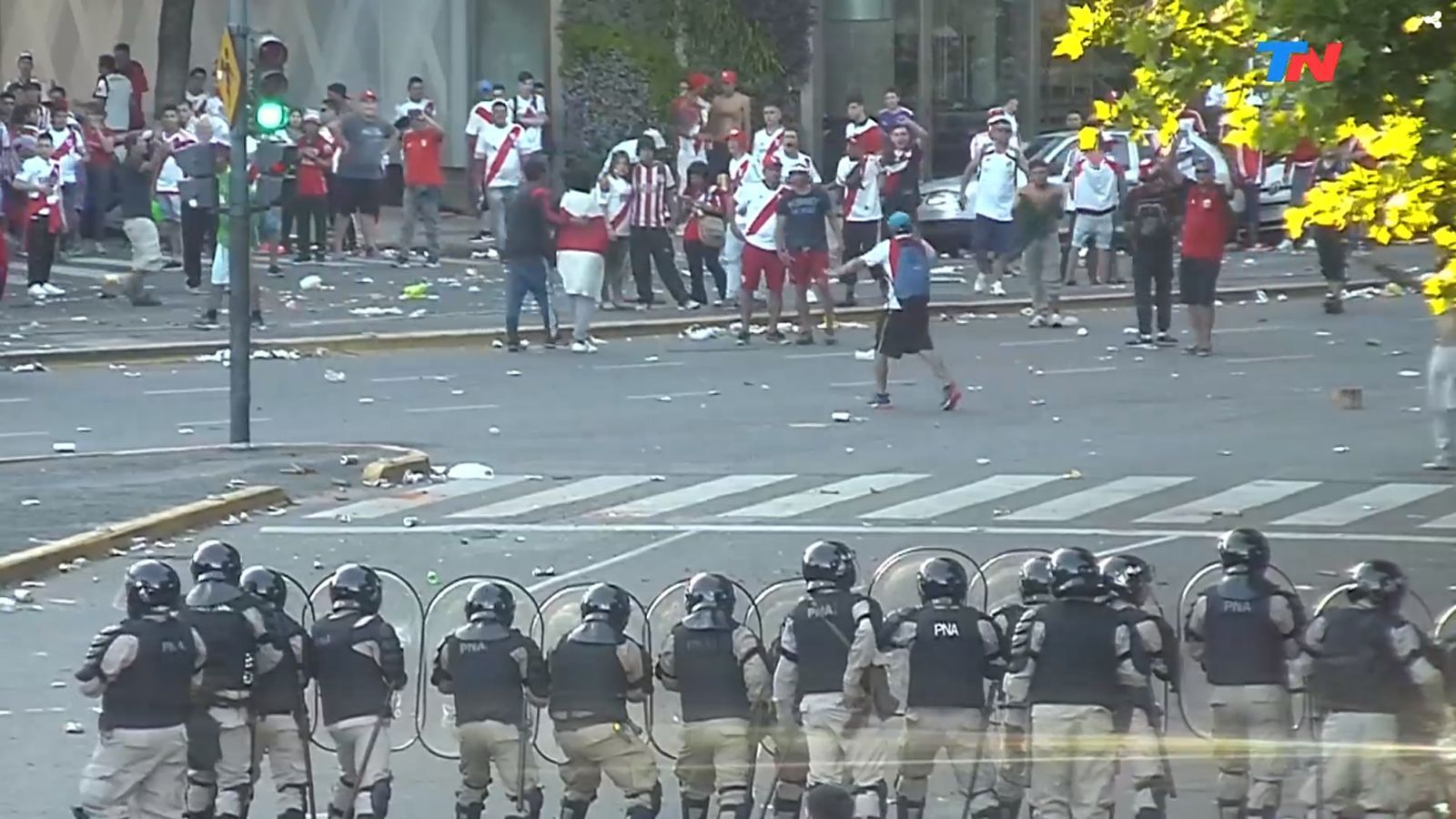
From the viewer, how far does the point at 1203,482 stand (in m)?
17.2

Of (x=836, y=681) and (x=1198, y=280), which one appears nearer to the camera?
(x=836, y=681)

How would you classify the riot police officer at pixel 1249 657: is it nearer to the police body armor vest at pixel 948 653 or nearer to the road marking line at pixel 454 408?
the police body armor vest at pixel 948 653

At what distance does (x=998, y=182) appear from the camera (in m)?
28.9

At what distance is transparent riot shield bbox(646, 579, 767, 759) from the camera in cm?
887

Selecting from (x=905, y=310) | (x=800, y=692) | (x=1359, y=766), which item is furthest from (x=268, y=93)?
(x=1359, y=766)

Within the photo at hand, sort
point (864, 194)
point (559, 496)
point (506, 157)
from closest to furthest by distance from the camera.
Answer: point (559, 496), point (864, 194), point (506, 157)

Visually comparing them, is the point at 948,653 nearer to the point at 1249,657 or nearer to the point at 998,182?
the point at 1249,657

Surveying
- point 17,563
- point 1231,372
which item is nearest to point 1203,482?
point 1231,372

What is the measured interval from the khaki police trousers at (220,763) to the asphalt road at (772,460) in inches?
22.8

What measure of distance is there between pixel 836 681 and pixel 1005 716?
58cm

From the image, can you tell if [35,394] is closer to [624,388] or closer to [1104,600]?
[624,388]

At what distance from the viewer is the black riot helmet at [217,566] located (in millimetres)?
8972

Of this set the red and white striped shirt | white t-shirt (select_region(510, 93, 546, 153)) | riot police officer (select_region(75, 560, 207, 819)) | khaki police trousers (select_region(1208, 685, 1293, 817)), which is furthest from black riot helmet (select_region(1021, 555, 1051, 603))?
white t-shirt (select_region(510, 93, 546, 153))

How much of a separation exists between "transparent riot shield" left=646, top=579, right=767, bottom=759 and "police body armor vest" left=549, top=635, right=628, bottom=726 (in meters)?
0.16
